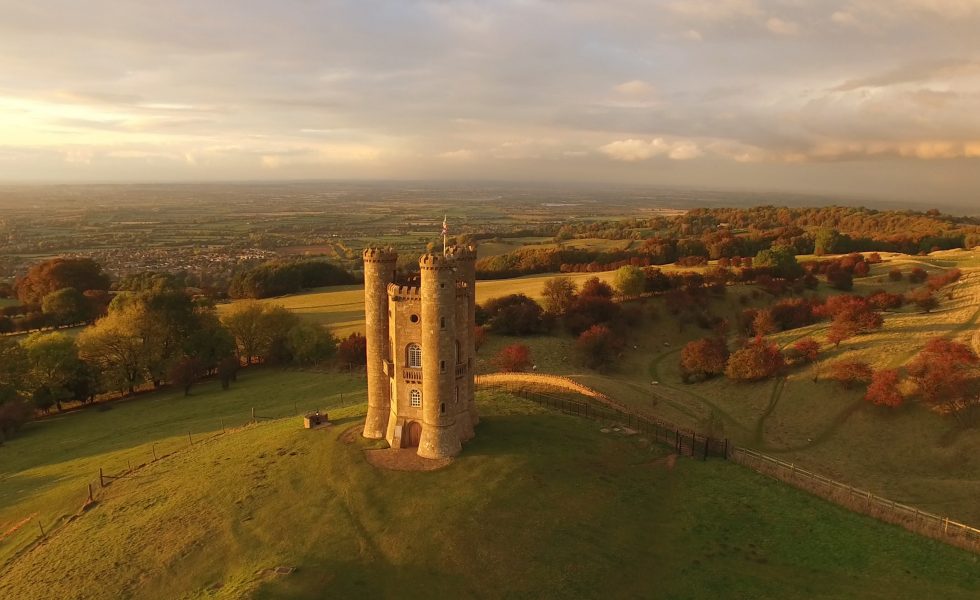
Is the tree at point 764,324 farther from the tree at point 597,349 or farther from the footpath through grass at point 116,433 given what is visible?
the footpath through grass at point 116,433

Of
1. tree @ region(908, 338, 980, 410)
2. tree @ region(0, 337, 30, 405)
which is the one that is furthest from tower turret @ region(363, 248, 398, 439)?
tree @ region(0, 337, 30, 405)

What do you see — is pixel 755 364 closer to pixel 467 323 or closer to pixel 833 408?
pixel 833 408

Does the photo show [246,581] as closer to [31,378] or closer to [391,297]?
[391,297]

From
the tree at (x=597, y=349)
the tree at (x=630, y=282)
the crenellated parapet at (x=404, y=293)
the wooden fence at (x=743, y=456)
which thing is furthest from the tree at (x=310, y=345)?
the tree at (x=630, y=282)

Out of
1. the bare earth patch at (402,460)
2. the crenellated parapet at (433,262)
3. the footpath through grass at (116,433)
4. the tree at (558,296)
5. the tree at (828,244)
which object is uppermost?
the crenellated parapet at (433,262)

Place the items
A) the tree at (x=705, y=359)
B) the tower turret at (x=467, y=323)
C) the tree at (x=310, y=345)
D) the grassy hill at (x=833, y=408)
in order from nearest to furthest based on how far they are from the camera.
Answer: the tower turret at (x=467, y=323) < the grassy hill at (x=833, y=408) < the tree at (x=705, y=359) < the tree at (x=310, y=345)

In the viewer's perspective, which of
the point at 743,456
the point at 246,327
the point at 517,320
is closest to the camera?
the point at 743,456

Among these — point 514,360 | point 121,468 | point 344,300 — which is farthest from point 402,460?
point 344,300
